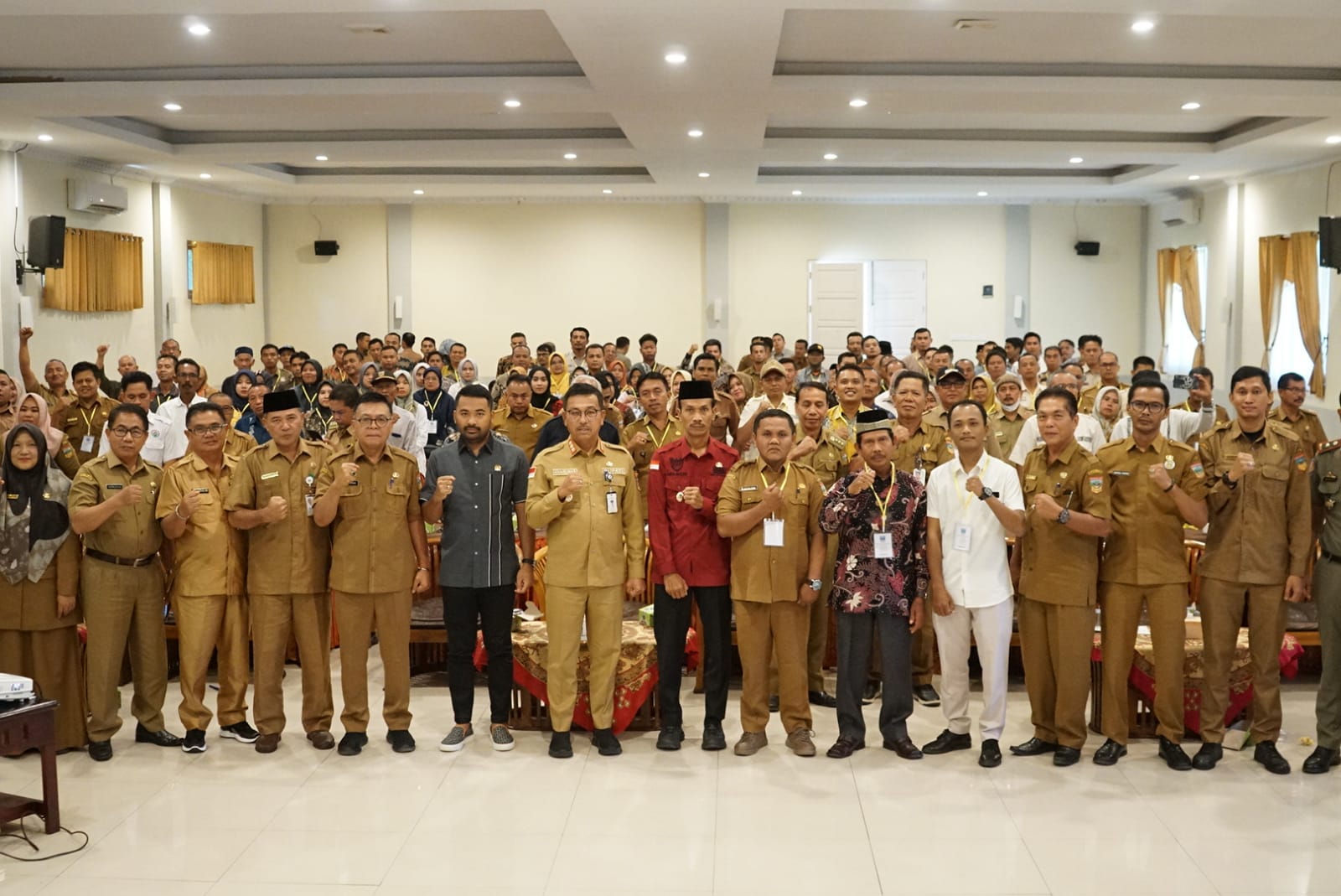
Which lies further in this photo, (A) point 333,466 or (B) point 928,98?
(B) point 928,98

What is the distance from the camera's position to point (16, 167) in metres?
11.4

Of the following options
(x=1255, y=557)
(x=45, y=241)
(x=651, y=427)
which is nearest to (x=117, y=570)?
(x=651, y=427)

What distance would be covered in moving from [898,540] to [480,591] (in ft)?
5.99

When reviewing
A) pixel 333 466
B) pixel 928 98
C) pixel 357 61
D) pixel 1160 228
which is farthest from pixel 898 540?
pixel 1160 228

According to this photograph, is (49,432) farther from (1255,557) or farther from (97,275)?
(97,275)

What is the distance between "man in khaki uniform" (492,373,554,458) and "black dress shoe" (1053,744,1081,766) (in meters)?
3.88

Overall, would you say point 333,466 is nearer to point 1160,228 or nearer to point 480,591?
point 480,591

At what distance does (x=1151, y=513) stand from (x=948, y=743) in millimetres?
1314

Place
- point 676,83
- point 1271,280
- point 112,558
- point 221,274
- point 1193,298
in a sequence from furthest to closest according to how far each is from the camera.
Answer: point 221,274 < point 1193,298 < point 1271,280 < point 676,83 < point 112,558

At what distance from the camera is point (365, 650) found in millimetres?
5387

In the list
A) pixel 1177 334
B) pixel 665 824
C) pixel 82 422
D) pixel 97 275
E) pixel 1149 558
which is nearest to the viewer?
pixel 665 824

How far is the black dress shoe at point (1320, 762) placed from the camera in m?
5.01

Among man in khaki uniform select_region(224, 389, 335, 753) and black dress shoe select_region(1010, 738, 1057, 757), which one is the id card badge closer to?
black dress shoe select_region(1010, 738, 1057, 757)

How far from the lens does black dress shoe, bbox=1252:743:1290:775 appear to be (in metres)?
5.01
